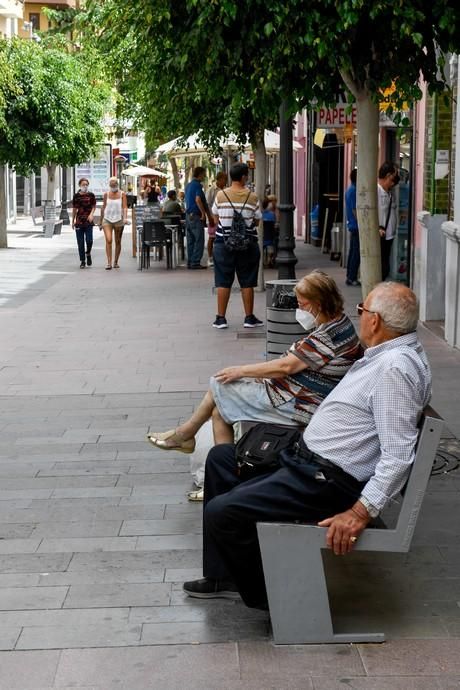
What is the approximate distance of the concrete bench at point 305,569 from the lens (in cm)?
470

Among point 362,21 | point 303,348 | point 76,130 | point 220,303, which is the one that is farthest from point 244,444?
point 76,130

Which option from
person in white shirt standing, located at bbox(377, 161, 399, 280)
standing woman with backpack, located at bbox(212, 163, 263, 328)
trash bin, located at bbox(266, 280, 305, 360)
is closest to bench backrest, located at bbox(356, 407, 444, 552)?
trash bin, located at bbox(266, 280, 305, 360)

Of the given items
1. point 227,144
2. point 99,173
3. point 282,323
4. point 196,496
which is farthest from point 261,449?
point 99,173

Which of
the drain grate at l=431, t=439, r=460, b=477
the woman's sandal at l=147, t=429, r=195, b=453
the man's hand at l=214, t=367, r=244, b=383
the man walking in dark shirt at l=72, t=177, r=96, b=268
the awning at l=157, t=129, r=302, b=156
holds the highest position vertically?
the awning at l=157, t=129, r=302, b=156

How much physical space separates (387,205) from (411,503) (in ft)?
40.5

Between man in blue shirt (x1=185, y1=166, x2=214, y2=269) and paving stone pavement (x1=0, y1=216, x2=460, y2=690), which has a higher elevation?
man in blue shirt (x1=185, y1=166, x2=214, y2=269)

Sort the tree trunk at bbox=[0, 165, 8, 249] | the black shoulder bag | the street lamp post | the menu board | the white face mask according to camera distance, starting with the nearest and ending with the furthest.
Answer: the black shoulder bag, the white face mask, the street lamp post, the tree trunk at bbox=[0, 165, 8, 249], the menu board


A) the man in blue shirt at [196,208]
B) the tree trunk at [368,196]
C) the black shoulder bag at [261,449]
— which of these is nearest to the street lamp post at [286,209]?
the tree trunk at [368,196]

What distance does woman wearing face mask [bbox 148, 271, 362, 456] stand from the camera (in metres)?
5.87

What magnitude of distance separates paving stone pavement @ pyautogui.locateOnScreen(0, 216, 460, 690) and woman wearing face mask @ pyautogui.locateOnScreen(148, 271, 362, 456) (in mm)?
633

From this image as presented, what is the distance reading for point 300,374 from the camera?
598cm

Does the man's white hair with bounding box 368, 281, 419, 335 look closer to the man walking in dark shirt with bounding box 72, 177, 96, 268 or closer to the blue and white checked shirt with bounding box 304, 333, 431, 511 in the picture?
the blue and white checked shirt with bounding box 304, 333, 431, 511

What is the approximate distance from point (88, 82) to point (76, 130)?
3.91m

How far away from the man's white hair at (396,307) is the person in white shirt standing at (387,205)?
1170 cm
